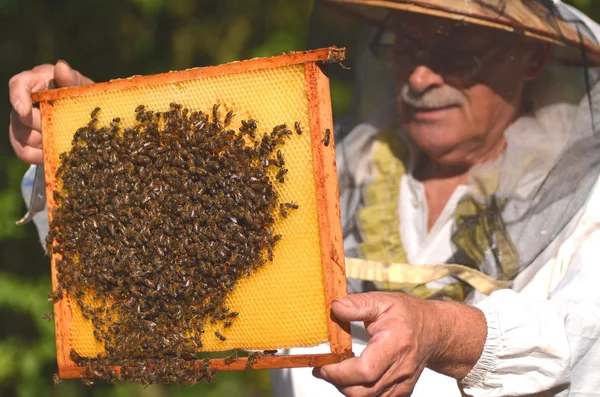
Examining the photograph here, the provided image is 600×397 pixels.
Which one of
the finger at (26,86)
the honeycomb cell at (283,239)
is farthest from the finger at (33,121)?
the honeycomb cell at (283,239)

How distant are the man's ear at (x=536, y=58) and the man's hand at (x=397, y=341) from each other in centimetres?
129

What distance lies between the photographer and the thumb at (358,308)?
2.12 m

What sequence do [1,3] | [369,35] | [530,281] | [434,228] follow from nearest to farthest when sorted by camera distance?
[530,281] < [434,228] < [369,35] < [1,3]

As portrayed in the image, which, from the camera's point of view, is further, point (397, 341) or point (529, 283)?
point (529, 283)

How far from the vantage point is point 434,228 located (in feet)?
10.5

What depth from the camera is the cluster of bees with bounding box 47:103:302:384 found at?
2.28 meters

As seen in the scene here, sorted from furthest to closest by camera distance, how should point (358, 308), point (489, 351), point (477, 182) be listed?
point (477, 182) → point (489, 351) → point (358, 308)

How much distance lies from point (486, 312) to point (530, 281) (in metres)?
0.54

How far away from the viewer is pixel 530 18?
2955 millimetres

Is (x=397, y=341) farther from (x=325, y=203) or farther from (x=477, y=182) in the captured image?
(x=477, y=182)

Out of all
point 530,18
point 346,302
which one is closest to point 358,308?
point 346,302

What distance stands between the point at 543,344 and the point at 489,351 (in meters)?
0.20

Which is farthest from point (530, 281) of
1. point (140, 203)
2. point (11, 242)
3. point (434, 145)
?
point (11, 242)

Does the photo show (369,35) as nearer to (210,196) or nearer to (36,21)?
(210,196)
